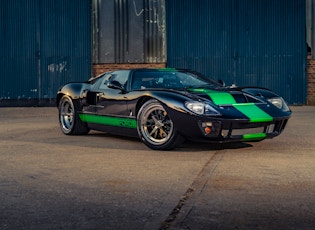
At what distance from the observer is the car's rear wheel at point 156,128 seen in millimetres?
7539

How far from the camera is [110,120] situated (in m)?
8.75

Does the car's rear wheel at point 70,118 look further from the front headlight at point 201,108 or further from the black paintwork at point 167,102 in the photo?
the front headlight at point 201,108

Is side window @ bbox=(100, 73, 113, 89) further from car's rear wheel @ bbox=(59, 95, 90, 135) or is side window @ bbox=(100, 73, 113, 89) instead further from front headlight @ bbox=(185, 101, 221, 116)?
front headlight @ bbox=(185, 101, 221, 116)

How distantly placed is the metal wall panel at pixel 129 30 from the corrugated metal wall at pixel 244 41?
395 mm

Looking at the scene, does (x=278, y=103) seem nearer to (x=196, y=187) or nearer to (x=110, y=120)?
(x=110, y=120)

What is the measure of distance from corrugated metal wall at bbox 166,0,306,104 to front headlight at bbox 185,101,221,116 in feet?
41.4

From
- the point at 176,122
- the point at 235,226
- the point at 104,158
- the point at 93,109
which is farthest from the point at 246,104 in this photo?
the point at 235,226

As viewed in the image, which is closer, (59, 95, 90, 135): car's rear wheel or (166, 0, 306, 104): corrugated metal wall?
(59, 95, 90, 135): car's rear wheel

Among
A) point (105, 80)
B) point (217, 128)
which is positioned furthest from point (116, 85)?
point (217, 128)

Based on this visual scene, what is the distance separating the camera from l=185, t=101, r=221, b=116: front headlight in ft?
23.5

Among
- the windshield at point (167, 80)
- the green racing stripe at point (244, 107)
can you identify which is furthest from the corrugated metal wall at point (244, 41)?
Result: the green racing stripe at point (244, 107)

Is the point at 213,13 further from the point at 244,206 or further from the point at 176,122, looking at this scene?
the point at 244,206

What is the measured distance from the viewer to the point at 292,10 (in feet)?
63.6

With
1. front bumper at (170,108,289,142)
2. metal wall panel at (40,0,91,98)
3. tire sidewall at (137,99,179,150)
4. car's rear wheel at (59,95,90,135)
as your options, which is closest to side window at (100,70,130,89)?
car's rear wheel at (59,95,90,135)
